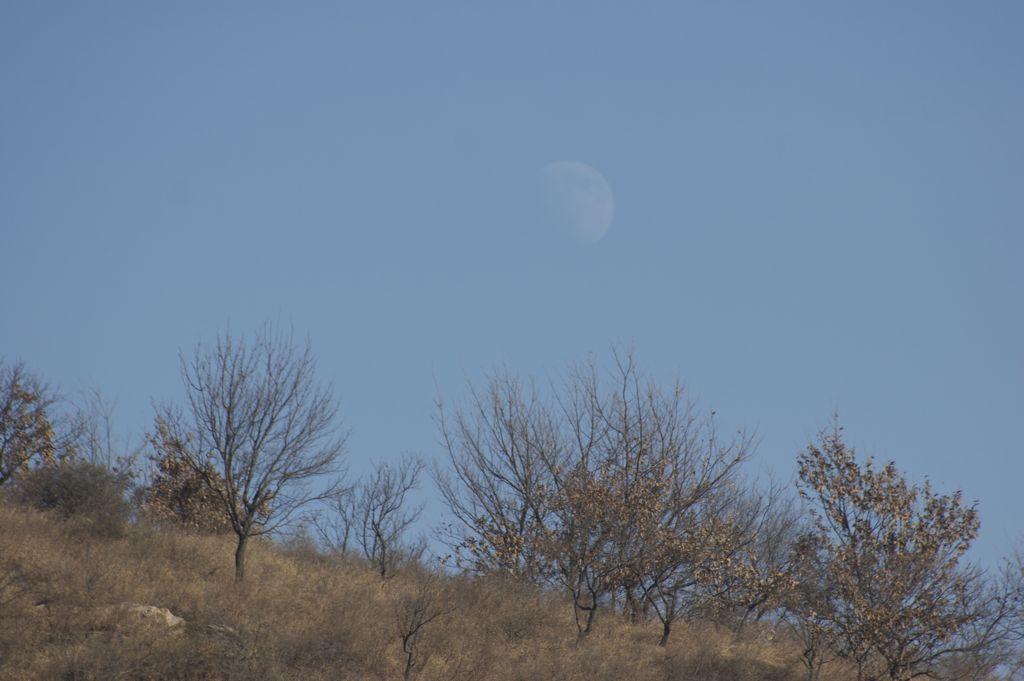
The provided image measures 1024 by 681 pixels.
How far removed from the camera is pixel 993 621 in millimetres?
26828

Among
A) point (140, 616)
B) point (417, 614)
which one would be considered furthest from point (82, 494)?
point (417, 614)

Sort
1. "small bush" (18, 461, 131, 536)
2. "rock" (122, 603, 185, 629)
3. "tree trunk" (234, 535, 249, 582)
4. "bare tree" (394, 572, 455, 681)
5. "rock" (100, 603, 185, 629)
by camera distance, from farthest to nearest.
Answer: "small bush" (18, 461, 131, 536), "tree trunk" (234, 535, 249, 582), "bare tree" (394, 572, 455, 681), "rock" (122, 603, 185, 629), "rock" (100, 603, 185, 629)

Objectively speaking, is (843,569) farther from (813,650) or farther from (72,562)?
(72,562)

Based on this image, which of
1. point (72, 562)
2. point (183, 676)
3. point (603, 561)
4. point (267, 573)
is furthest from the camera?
point (603, 561)

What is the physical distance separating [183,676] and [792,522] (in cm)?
3214

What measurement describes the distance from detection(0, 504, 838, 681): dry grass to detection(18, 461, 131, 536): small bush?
1.97 feet

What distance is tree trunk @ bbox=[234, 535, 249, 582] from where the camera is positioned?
2525 cm

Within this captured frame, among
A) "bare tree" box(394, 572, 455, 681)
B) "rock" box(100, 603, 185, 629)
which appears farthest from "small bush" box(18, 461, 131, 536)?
"bare tree" box(394, 572, 455, 681)

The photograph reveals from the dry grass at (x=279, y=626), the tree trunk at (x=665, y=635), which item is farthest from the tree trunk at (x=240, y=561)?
the tree trunk at (x=665, y=635)

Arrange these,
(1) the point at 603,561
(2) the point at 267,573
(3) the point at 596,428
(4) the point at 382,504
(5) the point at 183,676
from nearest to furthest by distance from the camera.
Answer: (5) the point at 183,676 → (2) the point at 267,573 → (1) the point at 603,561 → (3) the point at 596,428 → (4) the point at 382,504

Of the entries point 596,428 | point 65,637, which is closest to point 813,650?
point 596,428

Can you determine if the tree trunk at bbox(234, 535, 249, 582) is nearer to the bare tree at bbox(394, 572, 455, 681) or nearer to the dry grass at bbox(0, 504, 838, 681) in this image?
the dry grass at bbox(0, 504, 838, 681)

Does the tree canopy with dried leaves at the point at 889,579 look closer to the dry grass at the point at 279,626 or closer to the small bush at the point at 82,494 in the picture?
the dry grass at the point at 279,626

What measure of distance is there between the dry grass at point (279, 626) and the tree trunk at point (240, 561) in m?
0.28
